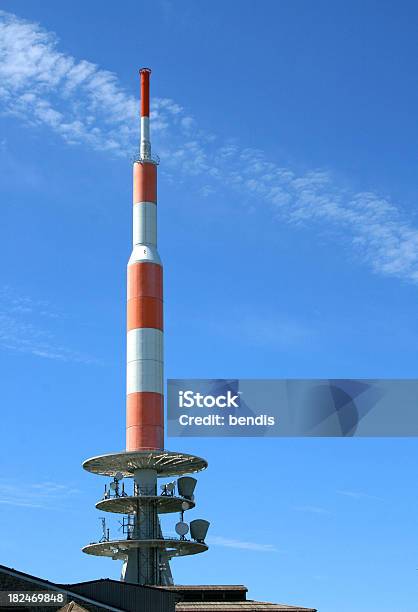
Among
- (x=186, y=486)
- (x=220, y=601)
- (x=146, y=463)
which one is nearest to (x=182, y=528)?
(x=186, y=486)

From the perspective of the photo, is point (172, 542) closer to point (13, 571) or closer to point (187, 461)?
point (187, 461)

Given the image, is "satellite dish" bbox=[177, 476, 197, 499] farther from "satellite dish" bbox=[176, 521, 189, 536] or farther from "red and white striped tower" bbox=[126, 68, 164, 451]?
"red and white striped tower" bbox=[126, 68, 164, 451]

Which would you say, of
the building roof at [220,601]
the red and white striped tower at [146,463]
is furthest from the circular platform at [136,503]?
the building roof at [220,601]

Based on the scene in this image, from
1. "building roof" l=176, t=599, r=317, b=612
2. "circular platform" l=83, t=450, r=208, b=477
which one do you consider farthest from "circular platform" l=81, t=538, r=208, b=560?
"building roof" l=176, t=599, r=317, b=612

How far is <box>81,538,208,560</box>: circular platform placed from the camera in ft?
267

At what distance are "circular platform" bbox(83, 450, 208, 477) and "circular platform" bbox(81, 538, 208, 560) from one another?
597 cm

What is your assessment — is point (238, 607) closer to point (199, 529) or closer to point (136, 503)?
point (199, 529)

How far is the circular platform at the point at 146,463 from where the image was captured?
268 feet

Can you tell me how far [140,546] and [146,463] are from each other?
6.65m

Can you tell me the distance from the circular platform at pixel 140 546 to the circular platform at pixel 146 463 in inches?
235

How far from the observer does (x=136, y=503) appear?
8375 centimetres

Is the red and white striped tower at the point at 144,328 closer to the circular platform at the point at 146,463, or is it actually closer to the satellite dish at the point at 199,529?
the circular platform at the point at 146,463

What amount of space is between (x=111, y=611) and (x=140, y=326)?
32.8 m

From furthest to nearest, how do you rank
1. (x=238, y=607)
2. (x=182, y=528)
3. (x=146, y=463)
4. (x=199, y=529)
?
1. (x=146, y=463)
2. (x=199, y=529)
3. (x=182, y=528)
4. (x=238, y=607)
